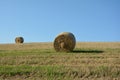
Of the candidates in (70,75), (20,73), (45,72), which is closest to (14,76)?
(20,73)

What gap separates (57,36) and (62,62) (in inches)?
285

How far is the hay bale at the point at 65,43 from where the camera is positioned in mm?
22516

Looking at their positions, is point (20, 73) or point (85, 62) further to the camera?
point (85, 62)

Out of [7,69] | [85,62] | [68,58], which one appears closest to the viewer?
[7,69]

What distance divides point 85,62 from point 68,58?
69.4 inches

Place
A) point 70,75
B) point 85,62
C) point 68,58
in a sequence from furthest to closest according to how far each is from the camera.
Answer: point 68,58 < point 85,62 < point 70,75

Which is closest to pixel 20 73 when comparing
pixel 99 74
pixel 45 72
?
pixel 45 72

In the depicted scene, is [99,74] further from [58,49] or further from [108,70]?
[58,49]

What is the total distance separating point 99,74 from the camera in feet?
43.8

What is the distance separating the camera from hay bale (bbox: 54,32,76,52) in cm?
2252

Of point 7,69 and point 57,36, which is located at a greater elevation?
point 57,36

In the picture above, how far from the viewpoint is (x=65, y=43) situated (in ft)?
74.2

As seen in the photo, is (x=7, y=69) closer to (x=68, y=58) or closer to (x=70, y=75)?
(x=70, y=75)

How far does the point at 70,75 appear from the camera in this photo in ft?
43.8
